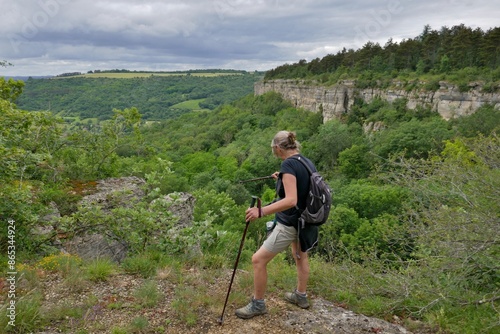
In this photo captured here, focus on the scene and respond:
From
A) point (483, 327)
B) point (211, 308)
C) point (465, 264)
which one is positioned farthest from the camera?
point (465, 264)

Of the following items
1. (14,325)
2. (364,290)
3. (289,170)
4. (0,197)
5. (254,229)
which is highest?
(289,170)

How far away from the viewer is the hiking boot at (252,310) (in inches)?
162

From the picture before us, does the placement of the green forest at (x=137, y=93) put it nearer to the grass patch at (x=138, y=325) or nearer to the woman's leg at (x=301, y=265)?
the grass patch at (x=138, y=325)

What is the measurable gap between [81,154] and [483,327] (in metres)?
12.2

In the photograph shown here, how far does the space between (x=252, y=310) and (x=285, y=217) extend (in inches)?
50.6

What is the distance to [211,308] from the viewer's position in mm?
4297

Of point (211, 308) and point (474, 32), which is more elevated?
point (474, 32)

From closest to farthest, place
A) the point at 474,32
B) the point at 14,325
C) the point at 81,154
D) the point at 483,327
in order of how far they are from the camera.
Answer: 1. the point at 14,325
2. the point at 483,327
3. the point at 81,154
4. the point at 474,32

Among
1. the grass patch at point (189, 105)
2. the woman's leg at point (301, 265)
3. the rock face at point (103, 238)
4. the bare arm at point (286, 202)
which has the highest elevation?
the bare arm at point (286, 202)

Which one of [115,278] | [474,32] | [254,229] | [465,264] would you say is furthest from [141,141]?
[474,32]

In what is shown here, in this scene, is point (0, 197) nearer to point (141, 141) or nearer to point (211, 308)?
point (211, 308)

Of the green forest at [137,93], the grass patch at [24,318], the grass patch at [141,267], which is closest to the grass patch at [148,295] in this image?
the grass patch at [141,267]
